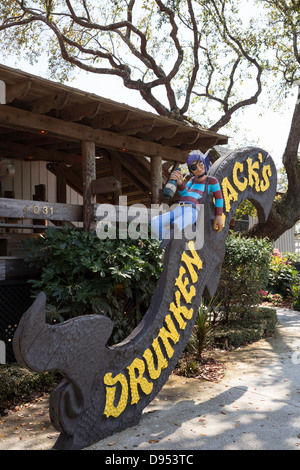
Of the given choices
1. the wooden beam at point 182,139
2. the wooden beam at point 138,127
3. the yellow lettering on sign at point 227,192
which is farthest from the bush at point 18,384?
the wooden beam at point 182,139

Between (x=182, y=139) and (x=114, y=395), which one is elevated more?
(x=182, y=139)

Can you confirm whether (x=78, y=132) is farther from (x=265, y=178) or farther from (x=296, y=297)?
(x=296, y=297)

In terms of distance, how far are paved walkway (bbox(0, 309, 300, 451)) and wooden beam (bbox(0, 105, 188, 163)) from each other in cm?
397

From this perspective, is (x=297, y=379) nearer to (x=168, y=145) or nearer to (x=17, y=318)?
(x=17, y=318)

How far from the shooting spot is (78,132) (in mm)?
7520

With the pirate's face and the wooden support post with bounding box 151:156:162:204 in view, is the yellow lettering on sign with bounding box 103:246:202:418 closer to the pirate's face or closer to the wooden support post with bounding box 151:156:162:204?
the pirate's face

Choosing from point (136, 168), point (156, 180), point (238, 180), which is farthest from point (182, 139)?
point (238, 180)

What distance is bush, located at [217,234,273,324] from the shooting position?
29.2 feet

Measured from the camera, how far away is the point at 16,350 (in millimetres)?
3258

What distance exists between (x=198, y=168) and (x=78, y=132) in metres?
A: 3.02

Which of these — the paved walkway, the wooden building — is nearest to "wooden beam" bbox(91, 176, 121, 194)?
the wooden building

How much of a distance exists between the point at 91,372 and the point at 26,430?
130cm

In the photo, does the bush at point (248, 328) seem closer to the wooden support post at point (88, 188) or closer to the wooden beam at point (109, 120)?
the wooden support post at point (88, 188)
